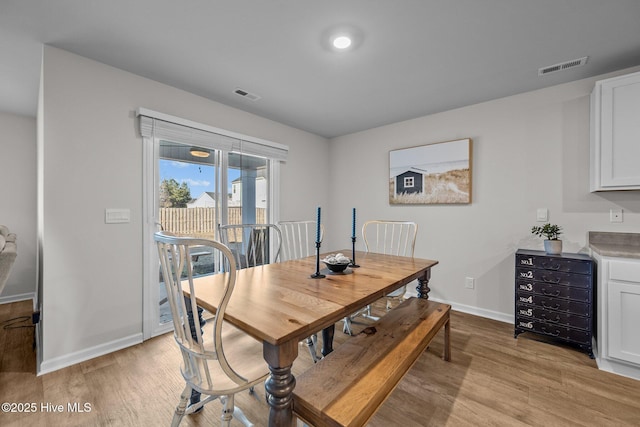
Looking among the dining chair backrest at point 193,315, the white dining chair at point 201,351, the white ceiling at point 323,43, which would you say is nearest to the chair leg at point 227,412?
the white dining chair at point 201,351

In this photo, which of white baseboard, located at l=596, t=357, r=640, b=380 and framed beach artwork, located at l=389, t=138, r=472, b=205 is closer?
white baseboard, located at l=596, t=357, r=640, b=380

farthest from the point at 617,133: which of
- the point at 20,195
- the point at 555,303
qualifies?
the point at 20,195

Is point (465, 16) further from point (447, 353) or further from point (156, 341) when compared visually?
point (156, 341)

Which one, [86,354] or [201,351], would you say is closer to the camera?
[201,351]

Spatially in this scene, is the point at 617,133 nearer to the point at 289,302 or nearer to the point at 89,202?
the point at 289,302

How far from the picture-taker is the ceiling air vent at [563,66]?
219 cm

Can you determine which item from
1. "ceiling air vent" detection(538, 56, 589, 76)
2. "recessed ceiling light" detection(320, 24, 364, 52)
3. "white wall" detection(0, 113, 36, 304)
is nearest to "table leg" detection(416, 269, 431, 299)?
"recessed ceiling light" detection(320, 24, 364, 52)

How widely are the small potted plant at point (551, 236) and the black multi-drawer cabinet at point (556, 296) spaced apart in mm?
70

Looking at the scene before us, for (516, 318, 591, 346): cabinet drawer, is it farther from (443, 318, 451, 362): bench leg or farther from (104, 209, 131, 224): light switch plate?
(104, 209, 131, 224): light switch plate

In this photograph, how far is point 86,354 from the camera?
2.16m

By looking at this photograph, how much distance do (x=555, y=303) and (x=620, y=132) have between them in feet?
4.85

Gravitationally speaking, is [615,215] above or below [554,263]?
Result: above

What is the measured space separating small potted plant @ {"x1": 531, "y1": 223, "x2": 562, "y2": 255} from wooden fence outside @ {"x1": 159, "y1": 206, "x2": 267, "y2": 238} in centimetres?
324

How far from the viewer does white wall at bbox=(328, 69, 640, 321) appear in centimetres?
254
